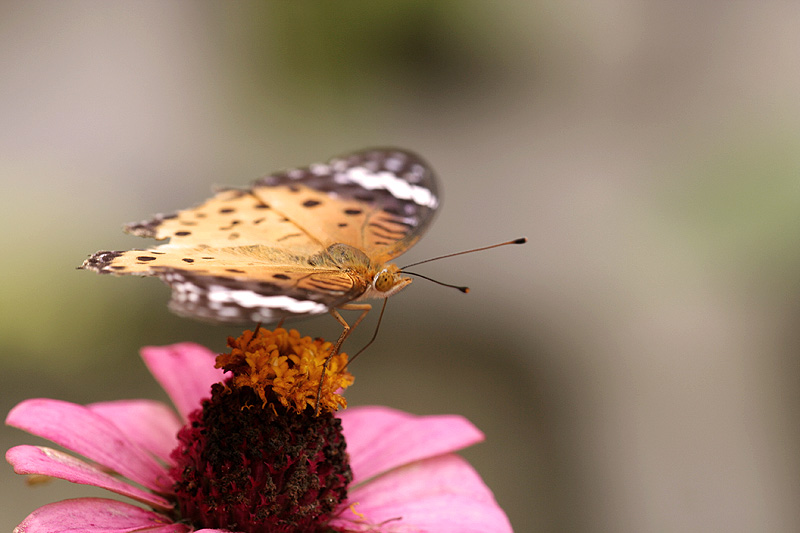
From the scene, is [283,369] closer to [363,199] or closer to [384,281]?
[384,281]

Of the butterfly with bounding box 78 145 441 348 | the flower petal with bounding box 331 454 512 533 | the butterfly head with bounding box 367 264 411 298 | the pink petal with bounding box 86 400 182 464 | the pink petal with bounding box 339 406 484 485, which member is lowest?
the flower petal with bounding box 331 454 512 533

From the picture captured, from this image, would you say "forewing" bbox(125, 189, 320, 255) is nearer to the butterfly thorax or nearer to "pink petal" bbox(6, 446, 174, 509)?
the butterfly thorax

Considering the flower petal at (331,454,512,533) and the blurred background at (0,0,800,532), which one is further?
the blurred background at (0,0,800,532)

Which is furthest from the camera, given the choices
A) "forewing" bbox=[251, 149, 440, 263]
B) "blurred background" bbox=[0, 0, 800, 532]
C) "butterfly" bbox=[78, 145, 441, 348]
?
"blurred background" bbox=[0, 0, 800, 532]

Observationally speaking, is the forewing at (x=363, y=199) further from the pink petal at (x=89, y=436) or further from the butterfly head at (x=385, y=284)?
A: the pink petal at (x=89, y=436)

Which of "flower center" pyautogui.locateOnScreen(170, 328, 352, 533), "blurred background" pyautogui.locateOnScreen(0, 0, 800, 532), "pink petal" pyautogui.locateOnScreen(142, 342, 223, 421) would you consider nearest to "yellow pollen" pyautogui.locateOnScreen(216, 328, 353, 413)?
"flower center" pyautogui.locateOnScreen(170, 328, 352, 533)

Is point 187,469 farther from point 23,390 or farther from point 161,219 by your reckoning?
point 23,390

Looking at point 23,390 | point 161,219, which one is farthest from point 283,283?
point 23,390

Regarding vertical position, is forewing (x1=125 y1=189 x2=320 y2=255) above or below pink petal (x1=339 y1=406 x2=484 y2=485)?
above
